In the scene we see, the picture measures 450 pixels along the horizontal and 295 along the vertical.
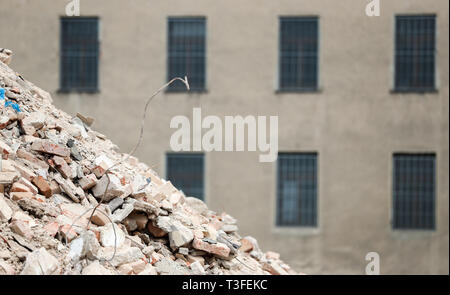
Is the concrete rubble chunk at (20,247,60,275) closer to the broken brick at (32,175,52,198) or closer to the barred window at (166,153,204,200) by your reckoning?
the broken brick at (32,175,52,198)

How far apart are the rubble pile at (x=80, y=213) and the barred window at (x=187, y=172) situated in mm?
8329

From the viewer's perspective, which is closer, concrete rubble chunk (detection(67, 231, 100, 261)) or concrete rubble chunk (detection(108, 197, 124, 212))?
concrete rubble chunk (detection(67, 231, 100, 261))

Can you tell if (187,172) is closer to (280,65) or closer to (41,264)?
(280,65)

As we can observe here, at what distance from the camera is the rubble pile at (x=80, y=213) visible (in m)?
6.91

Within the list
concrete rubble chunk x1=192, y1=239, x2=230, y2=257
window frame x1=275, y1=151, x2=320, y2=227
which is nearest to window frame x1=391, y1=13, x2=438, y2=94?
window frame x1=275, y1=151, x2=320, y2=227

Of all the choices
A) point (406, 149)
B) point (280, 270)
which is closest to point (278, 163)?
point (406, 149)

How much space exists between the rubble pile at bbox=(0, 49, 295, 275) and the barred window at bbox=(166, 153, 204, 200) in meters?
8.33

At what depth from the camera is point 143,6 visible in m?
18.9

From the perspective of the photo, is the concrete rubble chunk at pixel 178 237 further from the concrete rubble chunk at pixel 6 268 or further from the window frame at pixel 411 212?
the window frame at pixel 411 212

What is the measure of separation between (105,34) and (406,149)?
917 centimetres

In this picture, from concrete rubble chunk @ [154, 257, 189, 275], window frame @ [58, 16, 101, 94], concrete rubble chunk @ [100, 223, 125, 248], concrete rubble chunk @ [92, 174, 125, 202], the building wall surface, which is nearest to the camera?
concrete rubble chunk @ [100, 223, 125, 248]

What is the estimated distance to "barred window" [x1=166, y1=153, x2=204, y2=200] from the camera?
18491mm

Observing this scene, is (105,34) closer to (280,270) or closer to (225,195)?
(225,195)
